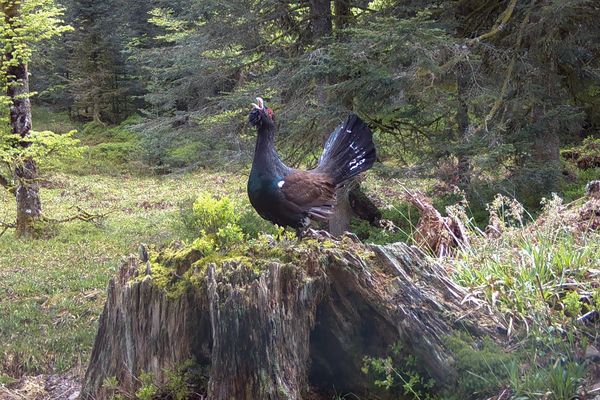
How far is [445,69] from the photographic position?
24.8 ft

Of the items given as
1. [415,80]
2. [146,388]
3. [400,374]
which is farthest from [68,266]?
[400,374]

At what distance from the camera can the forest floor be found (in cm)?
337

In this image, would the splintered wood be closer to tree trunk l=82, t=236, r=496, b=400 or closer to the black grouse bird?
the black grouse bird

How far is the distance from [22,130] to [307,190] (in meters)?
8.20

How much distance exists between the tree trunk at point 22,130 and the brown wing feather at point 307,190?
280 inches

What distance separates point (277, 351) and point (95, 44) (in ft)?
86.4

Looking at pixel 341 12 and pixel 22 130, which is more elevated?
pixel 341 12

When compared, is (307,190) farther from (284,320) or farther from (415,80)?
(415,80)

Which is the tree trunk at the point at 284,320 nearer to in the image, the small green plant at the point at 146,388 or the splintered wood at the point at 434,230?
the small green plant at the point at 146,388

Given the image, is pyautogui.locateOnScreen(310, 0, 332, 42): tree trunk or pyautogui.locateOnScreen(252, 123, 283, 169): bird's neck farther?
pyautogui.locateOnScreen(310, 0, 332, 42): tree trunk

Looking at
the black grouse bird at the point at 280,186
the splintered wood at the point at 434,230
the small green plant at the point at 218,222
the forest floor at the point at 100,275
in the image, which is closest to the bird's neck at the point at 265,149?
the black grouse bird at the point at 280,186

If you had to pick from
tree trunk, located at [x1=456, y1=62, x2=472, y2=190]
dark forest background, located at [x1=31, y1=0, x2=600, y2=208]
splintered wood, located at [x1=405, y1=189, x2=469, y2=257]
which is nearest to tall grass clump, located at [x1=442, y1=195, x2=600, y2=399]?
splintered wood, located at [x1=405, y1=189, x2=469, y2=257]

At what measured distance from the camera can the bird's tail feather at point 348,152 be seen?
5516 mm

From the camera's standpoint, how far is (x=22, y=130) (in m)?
11.0
